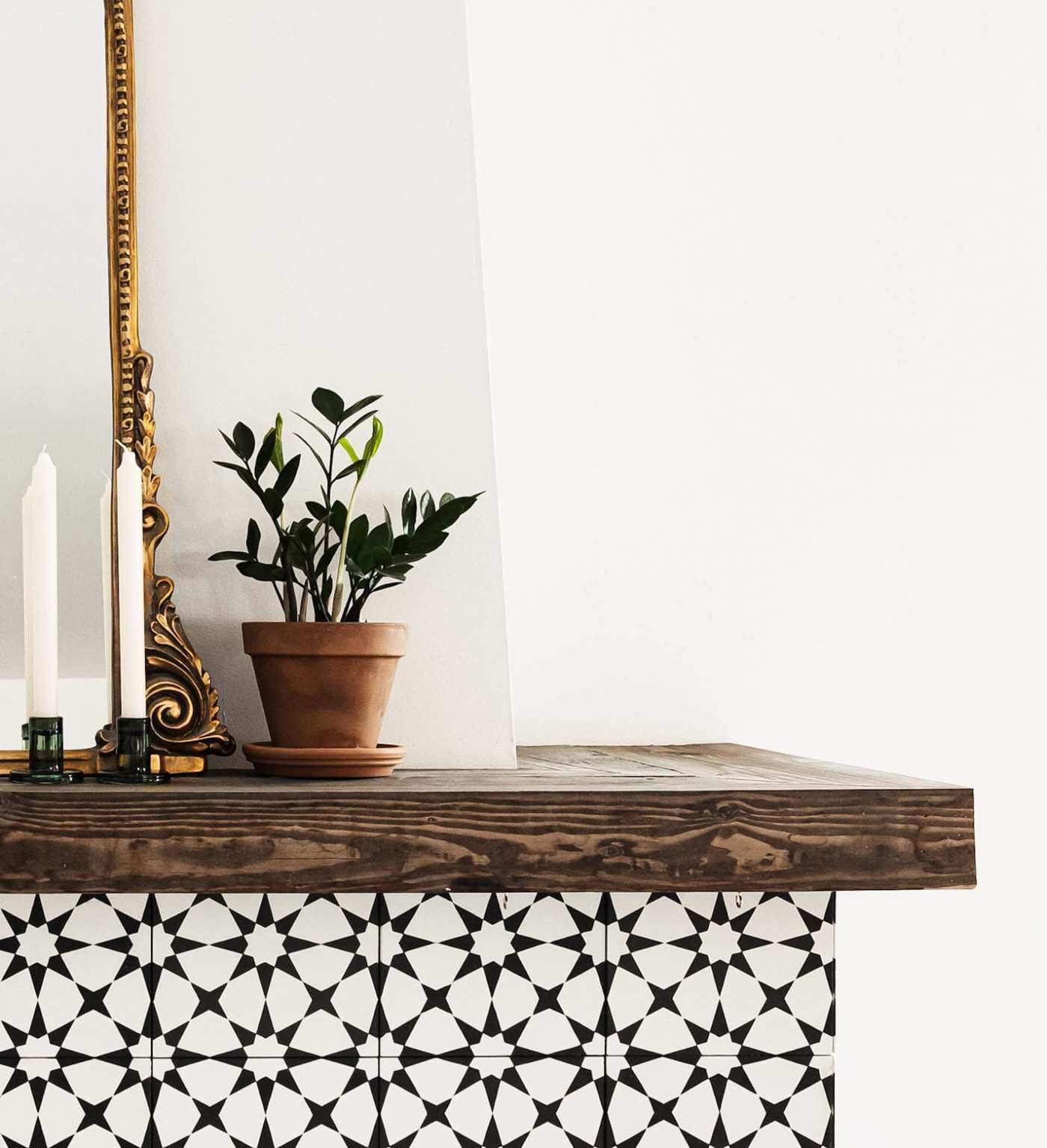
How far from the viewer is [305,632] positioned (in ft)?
3.31

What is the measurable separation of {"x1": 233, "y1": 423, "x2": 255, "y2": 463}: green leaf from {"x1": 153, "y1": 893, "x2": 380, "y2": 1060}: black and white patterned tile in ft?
1.41

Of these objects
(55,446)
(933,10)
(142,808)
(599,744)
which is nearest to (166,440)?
(55,446)


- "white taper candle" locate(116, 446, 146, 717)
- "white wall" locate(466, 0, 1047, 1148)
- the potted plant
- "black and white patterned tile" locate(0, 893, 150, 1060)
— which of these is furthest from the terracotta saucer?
"white wall" locate(466, 0, 1047, 1148)

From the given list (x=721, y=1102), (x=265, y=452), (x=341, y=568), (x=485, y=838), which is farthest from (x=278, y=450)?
(x=721, y=1102)

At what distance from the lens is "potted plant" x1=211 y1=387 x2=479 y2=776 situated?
3.32 ft

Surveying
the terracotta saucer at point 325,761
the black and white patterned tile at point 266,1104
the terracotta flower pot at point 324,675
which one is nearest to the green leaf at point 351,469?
the terracotta flower pot at point 324,675

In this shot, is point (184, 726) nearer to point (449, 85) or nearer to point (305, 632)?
point (305, 632)

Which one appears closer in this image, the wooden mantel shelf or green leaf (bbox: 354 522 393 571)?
the wooden mantel shelf

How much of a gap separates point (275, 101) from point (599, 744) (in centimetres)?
78

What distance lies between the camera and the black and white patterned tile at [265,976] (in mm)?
1115

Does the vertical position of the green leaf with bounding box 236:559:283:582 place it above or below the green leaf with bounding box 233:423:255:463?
below

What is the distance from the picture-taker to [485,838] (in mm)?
933

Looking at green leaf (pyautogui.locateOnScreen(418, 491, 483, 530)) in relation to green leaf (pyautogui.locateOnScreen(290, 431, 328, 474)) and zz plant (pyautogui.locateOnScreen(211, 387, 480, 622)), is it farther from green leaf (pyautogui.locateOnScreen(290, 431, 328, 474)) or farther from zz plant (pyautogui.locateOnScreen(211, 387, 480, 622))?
green leaf (pyautogui.locateOnScreen(290, 431, 328, 474))

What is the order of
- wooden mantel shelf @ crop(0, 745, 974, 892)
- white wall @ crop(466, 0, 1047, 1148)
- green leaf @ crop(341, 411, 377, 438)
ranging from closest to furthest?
wooden mantel shelf @ crop(0, 745, 974, 892) < green leaf @ crop(341, 411, 377, 438) < white wall @ crop(466, 0, 1047, 1148)
